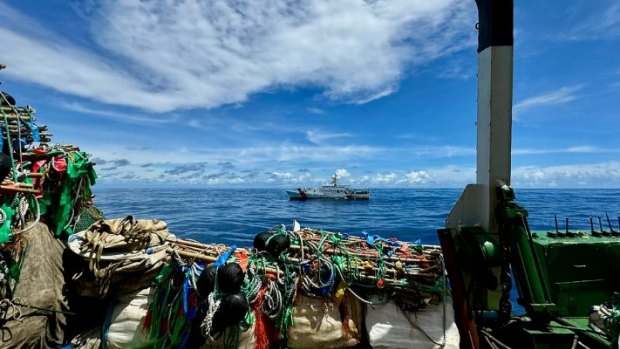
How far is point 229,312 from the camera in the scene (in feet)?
9.80

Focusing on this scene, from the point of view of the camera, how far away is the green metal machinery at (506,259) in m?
3.07

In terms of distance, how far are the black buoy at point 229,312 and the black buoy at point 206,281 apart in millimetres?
208

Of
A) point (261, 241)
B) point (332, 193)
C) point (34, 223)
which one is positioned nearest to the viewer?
point (34, 223)

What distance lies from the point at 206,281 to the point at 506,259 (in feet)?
9.74

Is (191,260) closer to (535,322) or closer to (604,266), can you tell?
(535,322)

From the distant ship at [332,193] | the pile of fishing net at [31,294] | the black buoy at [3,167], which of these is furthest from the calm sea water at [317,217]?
the black buoy at [3,167]

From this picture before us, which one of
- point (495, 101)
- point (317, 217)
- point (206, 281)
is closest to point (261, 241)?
point (206, 281)

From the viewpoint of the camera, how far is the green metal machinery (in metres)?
3.07

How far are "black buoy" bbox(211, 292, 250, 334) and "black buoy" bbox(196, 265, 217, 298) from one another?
0.21 metres

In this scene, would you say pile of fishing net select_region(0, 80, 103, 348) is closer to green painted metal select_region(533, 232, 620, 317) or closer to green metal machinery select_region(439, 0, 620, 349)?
green metal machinery select_region(439, 0, 620, 349)

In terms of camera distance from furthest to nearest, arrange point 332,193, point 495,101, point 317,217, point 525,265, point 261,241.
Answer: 1. point 332,193
2. point 317,217
3. point 261,241
4. point 495,101
5. point 525,265

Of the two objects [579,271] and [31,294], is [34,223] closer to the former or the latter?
[31,294]

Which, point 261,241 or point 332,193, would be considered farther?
point 332,193

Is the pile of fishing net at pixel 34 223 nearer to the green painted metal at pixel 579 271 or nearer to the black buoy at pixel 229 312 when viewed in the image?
the black buoy at pixel 229 312
